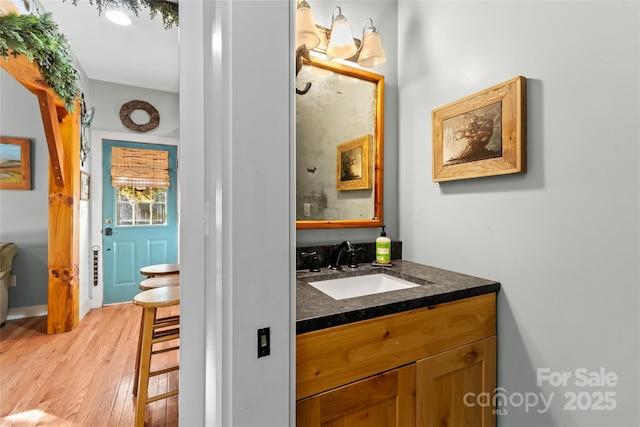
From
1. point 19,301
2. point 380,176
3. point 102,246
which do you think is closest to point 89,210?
point 102,246

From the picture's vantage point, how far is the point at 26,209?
3016mm

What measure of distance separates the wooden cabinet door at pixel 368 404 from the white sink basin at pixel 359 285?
427 mm

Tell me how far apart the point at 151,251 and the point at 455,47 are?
12.5 feet

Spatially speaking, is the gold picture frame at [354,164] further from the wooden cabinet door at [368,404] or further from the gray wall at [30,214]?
the gray wall at [30,214]

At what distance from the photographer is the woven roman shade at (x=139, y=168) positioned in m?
3.46

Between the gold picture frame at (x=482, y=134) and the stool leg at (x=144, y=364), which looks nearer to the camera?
the gold picture frame at (x=482, y=134)

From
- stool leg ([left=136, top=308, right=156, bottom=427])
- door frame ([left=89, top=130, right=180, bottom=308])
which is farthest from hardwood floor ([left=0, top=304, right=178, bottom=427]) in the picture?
door frame ([left=89, top=130, right=180, bottom=308])

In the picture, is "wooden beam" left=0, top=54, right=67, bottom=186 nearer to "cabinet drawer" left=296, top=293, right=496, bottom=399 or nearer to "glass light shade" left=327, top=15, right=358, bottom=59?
"glass light shade" left=327, top=15, right=358, bottom=59

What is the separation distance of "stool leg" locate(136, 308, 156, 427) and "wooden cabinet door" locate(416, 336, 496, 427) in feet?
4.20

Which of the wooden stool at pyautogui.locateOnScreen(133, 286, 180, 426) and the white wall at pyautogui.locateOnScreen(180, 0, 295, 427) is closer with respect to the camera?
the white wall at pyautogui.locateOnScreen(180, 0, 295, 427)

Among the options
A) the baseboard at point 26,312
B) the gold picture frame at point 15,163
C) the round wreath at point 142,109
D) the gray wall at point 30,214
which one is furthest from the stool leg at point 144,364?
the round wreath at point 142,109

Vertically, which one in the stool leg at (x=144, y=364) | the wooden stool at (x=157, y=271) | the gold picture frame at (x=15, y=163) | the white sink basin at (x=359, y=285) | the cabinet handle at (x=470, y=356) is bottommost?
the stool leg at (x=144, y=364)

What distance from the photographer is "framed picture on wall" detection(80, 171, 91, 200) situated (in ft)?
9.74

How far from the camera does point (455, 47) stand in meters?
1.37
